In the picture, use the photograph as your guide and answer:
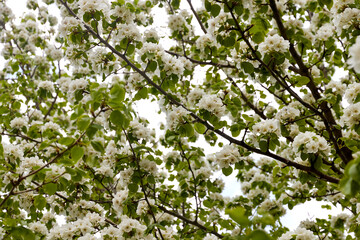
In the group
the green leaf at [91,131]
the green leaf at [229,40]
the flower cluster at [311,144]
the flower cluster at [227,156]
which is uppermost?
the green leaf at [229,40]

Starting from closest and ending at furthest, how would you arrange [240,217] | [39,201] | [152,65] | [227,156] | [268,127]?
1. [240,217]
2. [39,201]
3. [268,127]
4. [227,156]
5. [152,65]

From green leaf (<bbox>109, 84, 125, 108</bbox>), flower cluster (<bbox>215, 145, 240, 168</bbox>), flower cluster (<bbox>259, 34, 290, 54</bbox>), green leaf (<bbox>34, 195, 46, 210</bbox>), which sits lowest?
green leaf (<bbox>34, 195, 46, 210</bbox>)

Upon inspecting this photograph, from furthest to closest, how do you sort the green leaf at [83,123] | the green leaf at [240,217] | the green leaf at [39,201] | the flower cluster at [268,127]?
the flower cluster at [268,127], the green leaf at [39,201], the green leaf at [83,123], the green leaf at [240,217]

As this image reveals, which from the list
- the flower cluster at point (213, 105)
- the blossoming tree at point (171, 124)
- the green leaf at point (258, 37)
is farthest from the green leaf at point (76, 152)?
the green leaf at point (258, 37)

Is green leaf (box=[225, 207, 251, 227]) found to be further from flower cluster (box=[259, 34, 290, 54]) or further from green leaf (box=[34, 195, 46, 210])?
flower cluster (box=[259, 34, 290, 54])

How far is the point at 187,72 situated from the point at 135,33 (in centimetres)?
108

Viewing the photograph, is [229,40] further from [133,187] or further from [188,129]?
[133,187]

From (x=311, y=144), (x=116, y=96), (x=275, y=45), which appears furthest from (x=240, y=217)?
(x=275, y=45)

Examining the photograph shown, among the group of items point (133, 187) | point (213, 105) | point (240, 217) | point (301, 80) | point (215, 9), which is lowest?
point (240, 217)

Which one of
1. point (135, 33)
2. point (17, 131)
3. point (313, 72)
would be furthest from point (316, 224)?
point (17, 131)

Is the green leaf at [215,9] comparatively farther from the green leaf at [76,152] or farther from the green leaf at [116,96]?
the green leaf at [76,152]

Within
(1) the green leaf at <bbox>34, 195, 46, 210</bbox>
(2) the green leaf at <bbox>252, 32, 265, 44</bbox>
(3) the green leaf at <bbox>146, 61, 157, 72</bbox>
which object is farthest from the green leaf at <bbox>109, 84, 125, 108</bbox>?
(2) the green leaf at <bbox>252, 32, 265, 44</bbox>

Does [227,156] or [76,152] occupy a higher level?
[227,156]

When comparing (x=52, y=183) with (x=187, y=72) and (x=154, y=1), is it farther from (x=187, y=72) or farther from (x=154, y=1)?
(x=154, y=1)
